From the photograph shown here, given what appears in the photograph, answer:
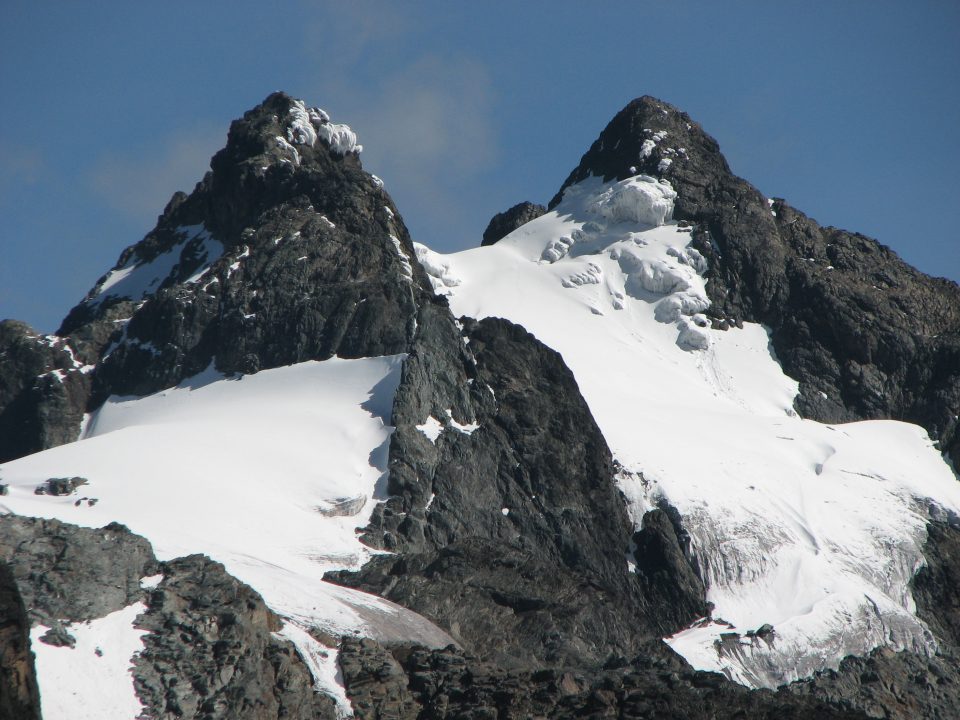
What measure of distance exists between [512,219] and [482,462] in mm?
55719

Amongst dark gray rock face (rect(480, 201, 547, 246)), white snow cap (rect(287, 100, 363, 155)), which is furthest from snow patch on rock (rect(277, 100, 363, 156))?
dark gray rock face (rect(480, 201, 547, 246))

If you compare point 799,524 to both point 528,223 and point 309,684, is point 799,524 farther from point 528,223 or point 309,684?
point 528,223

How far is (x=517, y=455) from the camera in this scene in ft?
273

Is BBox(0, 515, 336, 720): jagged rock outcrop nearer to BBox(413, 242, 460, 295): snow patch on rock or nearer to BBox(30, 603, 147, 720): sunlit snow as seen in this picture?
BBox(30, 603, 147, 720): sunlit snow

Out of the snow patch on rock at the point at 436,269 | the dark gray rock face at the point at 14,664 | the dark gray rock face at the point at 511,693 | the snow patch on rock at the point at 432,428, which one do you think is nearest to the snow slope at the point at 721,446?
the snow patch on rock at the point at 436,269

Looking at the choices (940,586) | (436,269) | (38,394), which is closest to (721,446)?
(940,586)

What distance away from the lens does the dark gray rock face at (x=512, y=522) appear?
67.4 m

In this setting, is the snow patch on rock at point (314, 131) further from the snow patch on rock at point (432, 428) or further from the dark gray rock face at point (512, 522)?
the snow patch on rock at point (432, 428)

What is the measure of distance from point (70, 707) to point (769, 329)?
256 feet

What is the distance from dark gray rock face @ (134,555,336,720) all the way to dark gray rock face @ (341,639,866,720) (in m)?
2.20

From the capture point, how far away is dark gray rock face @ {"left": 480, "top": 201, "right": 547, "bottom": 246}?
133 meters

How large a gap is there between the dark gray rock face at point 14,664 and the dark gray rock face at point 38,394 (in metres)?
65.7

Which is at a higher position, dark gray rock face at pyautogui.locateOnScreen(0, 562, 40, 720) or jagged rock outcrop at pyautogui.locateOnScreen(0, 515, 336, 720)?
jagged rock outcrop at pyautogui.locateOnScreen(0, 515, 336, 720)

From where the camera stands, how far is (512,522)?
78875 millimetres
